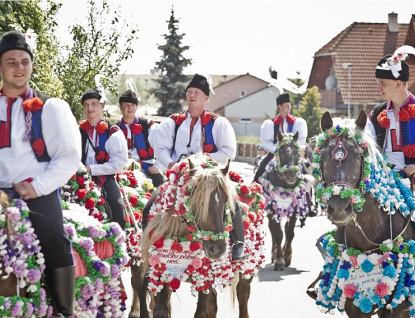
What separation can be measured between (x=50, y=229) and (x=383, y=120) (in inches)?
142

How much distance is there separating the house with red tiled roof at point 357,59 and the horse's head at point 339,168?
1908 inches

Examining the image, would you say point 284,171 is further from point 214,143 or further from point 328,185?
point 328,185

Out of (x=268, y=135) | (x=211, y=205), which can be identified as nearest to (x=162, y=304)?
(x=211, y=205)

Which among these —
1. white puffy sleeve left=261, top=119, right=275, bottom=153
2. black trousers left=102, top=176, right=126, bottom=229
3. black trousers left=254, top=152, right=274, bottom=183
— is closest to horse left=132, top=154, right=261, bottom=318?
black trousers left=102, top=176, right=126, bottom=229

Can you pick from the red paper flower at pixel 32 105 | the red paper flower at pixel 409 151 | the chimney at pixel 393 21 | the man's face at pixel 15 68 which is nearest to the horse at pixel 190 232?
the red paper flower at pixel 409 151

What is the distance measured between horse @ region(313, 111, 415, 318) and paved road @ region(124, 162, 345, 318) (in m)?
2.00

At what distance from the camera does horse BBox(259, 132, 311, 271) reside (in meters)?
14.5

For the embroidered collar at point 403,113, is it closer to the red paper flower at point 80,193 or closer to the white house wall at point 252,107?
the red paper flower at point 80,193

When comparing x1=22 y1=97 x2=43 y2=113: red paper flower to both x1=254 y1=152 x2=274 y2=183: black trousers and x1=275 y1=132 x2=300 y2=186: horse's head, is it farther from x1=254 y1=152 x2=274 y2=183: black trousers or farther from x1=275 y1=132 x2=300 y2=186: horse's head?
x1=254 y1=152 x2=274 y2=183: black trousers

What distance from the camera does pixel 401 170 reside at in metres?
7.83

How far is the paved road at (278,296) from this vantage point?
34.5 feet

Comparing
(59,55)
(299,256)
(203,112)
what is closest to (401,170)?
(203,112)

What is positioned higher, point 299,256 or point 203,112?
point 203,112

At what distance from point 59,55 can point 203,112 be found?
1109cm
